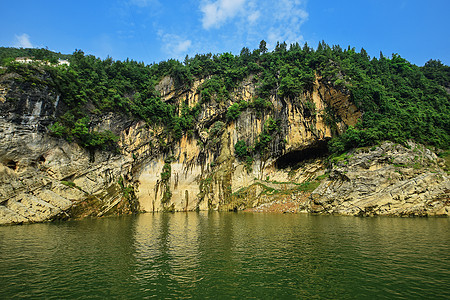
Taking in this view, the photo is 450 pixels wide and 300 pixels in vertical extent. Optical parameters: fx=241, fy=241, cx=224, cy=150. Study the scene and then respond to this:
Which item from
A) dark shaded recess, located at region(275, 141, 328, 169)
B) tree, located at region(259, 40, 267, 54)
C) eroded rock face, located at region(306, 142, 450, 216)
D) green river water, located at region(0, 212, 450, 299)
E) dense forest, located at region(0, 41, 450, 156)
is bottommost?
green river water, located at region(0, 212, 450, 299)

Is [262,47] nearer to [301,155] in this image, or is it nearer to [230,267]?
[301,155]

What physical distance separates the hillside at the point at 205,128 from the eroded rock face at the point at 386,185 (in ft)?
0.83

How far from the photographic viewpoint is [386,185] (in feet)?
102

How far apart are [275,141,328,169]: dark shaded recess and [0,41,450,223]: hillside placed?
213mm

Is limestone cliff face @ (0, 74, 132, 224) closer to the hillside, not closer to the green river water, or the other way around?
the hillside

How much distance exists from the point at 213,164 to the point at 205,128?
7806 millimetres

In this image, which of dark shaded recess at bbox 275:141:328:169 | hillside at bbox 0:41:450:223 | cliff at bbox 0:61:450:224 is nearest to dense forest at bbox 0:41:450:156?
hillside at bbox 0:41:450:223

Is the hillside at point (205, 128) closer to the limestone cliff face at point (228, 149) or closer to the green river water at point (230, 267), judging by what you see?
the limestone cliff face at point (228, 149)

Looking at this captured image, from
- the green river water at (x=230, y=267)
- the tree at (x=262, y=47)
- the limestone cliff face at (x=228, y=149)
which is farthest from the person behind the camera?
the tree at (x=262, y=47)

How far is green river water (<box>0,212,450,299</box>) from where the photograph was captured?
8.15 m

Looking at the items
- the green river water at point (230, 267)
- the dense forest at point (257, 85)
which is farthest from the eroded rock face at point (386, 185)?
the green river water at point (230, 267)

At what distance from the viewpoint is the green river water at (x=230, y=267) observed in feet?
26.7

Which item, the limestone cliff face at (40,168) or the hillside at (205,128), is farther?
the hillside at (205,128)

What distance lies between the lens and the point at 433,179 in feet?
95.7
